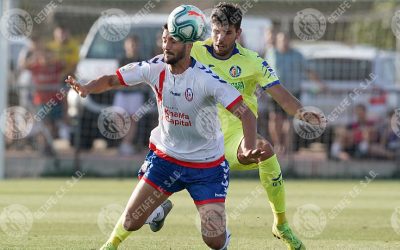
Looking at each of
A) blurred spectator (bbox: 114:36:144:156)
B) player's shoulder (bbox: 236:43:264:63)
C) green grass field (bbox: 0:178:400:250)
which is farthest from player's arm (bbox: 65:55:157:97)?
blurred spectator (bbox: 114:36:144:156)

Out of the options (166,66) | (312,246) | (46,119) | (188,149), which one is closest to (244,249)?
(312,246)

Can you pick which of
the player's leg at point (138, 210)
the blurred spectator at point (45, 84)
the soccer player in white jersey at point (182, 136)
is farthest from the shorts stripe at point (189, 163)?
the blurred spectator at point (45, 84)

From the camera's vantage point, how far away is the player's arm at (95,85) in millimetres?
8008

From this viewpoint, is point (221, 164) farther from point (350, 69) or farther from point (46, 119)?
point (350, 69)

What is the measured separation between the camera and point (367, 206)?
1388 centimetres

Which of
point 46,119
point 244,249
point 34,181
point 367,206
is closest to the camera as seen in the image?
point 244,249

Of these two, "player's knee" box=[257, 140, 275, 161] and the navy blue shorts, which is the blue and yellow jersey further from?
the navy blue shorts

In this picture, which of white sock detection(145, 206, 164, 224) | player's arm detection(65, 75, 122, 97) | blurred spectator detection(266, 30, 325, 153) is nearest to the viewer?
player's arm detection(65, 75, 122, 97)

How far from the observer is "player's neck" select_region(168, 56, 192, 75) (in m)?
8.02

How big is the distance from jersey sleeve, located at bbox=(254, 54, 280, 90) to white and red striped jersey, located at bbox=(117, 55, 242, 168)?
49.5 inches

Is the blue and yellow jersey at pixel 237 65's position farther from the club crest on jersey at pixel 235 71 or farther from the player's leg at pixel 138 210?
the player's leg at pixel 138 210

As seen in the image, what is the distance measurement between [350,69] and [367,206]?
25.9ft

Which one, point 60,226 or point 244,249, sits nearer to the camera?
point 244,249

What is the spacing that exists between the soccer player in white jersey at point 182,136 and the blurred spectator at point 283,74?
9.75m
